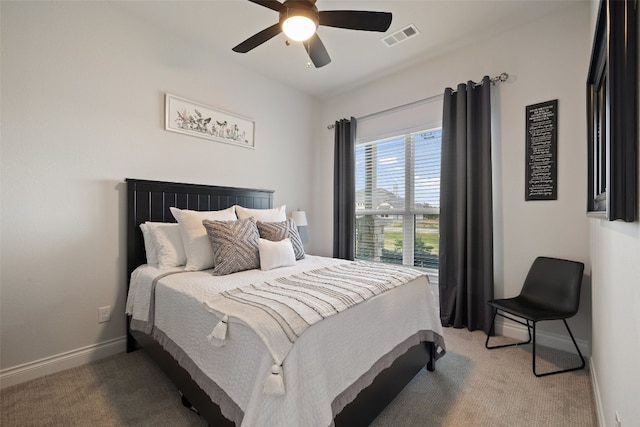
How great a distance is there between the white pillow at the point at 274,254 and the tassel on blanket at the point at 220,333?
90cm

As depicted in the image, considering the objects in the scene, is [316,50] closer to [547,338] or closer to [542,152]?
[542,152]

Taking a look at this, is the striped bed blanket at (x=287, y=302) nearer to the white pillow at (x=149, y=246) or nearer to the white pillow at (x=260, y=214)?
the white pillow at (x=260, y=214)

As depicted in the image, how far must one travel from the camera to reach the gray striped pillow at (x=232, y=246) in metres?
2.04

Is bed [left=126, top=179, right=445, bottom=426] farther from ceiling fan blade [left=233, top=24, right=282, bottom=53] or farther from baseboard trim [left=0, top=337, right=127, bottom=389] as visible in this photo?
ceiling fan blade [left=233, top=24, right=282, bottom=53]

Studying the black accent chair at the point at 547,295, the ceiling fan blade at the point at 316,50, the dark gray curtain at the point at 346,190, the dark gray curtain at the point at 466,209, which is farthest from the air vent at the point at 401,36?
the black accent chair at the point at 547,295

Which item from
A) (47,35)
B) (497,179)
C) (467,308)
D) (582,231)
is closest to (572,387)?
(467,308)

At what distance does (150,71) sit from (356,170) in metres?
2.52

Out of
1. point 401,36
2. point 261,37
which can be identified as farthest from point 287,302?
point 401,36

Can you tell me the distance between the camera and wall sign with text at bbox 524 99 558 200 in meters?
2.38

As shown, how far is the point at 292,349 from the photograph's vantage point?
107cm

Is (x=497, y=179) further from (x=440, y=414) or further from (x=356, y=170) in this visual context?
(x=440, y=414)

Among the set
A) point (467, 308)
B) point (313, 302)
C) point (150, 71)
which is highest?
point (150, 71)

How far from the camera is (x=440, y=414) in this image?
5.21 feet

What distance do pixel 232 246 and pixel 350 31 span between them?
7.33 feet
